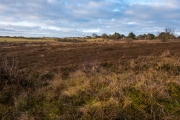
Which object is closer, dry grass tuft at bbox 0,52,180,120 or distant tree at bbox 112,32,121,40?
dry grass tuft at bbox 0,52,180,120

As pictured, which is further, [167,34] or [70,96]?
[167,34]

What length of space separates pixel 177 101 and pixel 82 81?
10.5 feet

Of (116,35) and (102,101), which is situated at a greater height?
(116,35)

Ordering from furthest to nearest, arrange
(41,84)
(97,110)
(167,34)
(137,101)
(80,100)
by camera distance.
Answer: (167,34) → (41,84) → (80,100) → (137,101) → (97,110)

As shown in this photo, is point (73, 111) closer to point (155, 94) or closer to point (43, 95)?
point (43, 95)

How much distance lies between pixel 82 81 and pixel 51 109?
2.05 m

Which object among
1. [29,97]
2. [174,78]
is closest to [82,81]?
[29,97]

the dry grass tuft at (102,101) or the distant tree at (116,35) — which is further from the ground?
the distant tree at (116,35)

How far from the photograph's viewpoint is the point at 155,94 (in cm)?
558

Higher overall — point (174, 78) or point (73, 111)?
point (174, 78)

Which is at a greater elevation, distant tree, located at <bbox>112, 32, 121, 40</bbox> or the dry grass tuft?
distant tree, located at <bbox>112, 32, 121, 40</bbox>

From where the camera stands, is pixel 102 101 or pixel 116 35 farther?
pixel 116 35

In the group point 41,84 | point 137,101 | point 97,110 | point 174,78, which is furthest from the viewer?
point 41,84

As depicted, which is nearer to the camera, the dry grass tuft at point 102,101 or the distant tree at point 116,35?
the dry grass tuft at point 102,101
